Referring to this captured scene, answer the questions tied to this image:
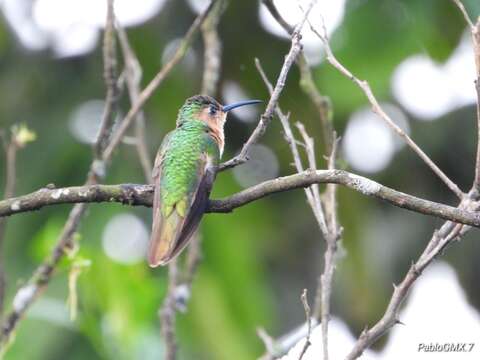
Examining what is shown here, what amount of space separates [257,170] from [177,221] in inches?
180

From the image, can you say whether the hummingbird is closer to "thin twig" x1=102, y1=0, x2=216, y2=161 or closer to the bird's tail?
the bird's tail

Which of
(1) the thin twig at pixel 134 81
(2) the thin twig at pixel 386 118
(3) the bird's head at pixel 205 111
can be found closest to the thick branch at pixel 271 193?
(2) the thin twig at pixel 386 118

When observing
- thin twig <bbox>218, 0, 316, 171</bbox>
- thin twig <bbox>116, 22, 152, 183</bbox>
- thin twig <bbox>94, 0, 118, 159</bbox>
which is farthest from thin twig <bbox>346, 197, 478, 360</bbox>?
thin twig <bbox>116, 22, 152, 183</bbox>

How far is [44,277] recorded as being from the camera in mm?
5363

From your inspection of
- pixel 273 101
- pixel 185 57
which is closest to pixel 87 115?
pixel 185 57

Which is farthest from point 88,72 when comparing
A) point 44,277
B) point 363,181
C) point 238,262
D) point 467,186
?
point 363,181

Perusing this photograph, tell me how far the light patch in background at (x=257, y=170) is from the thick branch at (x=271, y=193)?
488 cm

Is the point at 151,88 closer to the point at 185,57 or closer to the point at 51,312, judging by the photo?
the point at 51,312

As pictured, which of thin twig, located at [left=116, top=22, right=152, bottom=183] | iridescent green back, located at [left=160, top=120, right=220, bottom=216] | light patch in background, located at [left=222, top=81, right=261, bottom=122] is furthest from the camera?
light patch in background, located at [left=222, top=81, right=261, bottom=122]

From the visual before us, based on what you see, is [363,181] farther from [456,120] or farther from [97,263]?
[456,120]

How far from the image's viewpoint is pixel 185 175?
4875 millimetres

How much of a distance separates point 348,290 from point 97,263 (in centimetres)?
213

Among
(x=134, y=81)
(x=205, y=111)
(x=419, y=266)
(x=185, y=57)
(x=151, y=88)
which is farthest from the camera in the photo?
(x=185, y=57)

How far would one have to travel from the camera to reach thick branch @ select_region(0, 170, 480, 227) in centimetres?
344
